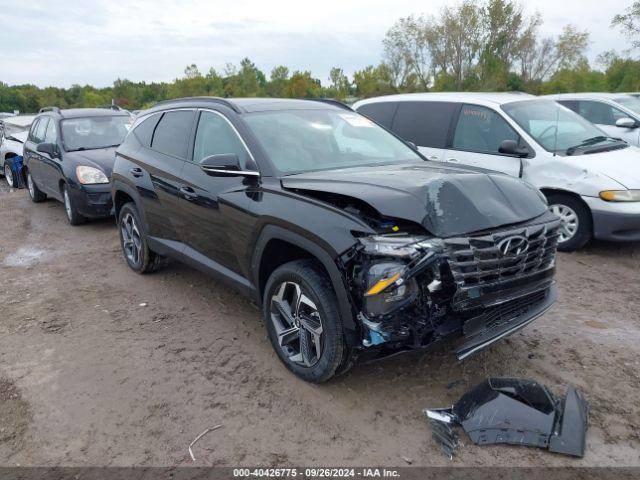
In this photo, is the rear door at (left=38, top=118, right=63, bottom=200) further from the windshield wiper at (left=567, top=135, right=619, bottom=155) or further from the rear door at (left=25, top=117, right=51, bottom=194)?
the windshield wiper at (left=567, top=135, right=619, bottom=155)

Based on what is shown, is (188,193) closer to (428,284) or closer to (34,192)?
(428,284)

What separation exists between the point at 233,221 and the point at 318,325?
3.71 ft

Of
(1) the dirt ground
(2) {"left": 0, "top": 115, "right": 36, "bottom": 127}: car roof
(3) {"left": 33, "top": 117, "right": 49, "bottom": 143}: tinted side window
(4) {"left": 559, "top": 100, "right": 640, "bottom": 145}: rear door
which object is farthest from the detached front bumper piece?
(2) {"left": 0, "top": 115, "right": 36, "bottom": 127}: car roof

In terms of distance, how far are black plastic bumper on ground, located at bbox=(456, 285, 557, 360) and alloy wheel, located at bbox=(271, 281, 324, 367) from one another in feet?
2.91

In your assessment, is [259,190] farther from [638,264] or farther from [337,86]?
[337,86]

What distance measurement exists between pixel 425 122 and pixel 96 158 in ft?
16.9

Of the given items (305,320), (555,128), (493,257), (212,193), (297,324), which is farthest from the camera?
(555,128)

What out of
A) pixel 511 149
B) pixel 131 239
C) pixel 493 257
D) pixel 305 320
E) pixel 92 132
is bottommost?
pixel 131 239

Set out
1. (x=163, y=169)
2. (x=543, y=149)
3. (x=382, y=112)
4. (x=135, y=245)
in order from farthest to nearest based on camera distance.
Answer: (x=382, y=112)
(x=543, y=149)
(x=135, y=245)
(x=163, y=169)

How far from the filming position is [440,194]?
313cm

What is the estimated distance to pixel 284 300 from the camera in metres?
3.64

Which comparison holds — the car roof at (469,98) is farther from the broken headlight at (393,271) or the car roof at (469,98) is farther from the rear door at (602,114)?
the broken headlight at (393,271)

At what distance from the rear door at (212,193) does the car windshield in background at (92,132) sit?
5119 mm

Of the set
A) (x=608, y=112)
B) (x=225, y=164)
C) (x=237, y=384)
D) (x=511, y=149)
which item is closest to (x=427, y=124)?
(x=511, y=149)
